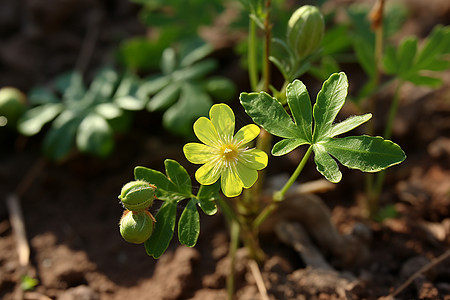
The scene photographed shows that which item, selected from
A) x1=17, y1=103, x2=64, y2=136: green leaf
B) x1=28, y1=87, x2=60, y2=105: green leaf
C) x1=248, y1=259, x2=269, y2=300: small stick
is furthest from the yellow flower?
x1=28, y1=87, x2=60, y2=105: green leaf

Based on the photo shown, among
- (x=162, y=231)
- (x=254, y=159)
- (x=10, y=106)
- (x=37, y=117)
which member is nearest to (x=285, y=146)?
(x=254, y=159)

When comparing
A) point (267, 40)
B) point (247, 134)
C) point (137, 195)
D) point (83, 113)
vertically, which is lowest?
point (137, 195)

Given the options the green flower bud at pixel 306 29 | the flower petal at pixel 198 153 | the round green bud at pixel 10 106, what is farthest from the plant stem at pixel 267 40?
the round green bud at pixel 10 106

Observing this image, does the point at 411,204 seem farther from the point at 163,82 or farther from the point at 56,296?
the point at 56,296

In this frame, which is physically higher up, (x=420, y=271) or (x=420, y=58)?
(x=420, y=58)

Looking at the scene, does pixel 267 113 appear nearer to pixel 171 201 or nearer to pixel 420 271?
pixel 171 201

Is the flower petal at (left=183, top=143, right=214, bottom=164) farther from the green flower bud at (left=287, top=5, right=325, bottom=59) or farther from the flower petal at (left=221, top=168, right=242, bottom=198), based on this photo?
the green flower bud at (left=287, top=5, right=325, bottom=59)
